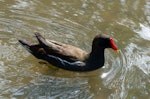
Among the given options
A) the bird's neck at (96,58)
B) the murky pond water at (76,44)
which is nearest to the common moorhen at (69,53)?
the bird's neck at (96,58)

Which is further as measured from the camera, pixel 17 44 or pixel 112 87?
pixel 17 44

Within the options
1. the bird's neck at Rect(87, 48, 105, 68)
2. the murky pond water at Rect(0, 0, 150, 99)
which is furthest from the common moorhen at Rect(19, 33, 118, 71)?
the murky pond water at Rect(0, 0, 150, 99)

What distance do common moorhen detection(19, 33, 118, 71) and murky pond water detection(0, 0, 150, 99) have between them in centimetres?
19

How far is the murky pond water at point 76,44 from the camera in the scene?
268 inches

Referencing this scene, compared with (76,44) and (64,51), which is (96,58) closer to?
(64,51)

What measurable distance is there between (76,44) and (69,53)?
2.80 feet

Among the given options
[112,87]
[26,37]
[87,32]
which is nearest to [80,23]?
[87,32]

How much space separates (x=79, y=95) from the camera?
670cm

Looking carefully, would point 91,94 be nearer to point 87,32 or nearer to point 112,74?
point 112,74

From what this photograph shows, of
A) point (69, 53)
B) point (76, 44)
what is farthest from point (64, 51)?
point (76, 44)

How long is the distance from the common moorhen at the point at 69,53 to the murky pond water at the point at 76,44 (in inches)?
7.6

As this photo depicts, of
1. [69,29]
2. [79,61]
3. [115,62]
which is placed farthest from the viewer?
[69,29]

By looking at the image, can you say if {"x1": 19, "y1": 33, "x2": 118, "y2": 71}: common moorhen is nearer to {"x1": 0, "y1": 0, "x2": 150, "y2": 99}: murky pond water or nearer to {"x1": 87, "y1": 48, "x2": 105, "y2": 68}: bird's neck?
{"x1": 87, "y1": 48, "x2": 105, "y2": 68}: bird's neck

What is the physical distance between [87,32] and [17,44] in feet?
5.15
